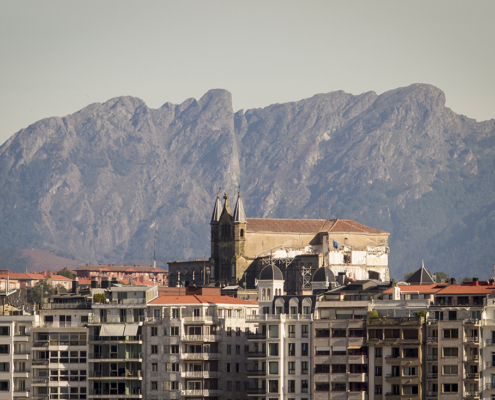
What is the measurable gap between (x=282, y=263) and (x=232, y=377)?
90.3m

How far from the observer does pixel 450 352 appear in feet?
306

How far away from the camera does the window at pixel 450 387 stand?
9225 centimetres

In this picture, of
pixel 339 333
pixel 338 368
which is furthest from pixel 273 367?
pixel 339 333

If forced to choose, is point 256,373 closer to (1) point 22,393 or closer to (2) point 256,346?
(2) point 256,346

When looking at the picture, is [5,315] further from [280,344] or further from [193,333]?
[280,344]

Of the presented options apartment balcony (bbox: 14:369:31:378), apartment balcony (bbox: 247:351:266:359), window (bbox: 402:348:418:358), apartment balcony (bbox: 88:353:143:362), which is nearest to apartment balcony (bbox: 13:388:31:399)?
apartment balcony (bbox: 14:369:31:378)

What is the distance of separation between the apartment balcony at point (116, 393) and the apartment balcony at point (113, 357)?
2.65 metres

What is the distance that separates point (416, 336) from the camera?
95.1m

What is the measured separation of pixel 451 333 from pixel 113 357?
3013 cm

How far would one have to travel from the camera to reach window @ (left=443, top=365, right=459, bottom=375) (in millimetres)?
92812

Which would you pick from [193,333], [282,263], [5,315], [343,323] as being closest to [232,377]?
[193,333]

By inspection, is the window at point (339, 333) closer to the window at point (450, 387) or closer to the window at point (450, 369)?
the window at point (450, 369)

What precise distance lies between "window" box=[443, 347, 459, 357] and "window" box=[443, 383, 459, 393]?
88.4 inches

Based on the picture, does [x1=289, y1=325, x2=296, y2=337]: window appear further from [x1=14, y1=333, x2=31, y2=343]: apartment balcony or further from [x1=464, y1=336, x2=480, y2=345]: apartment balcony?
[x1=14, y1=333, x2=31, y2=343]: apartment balcony
